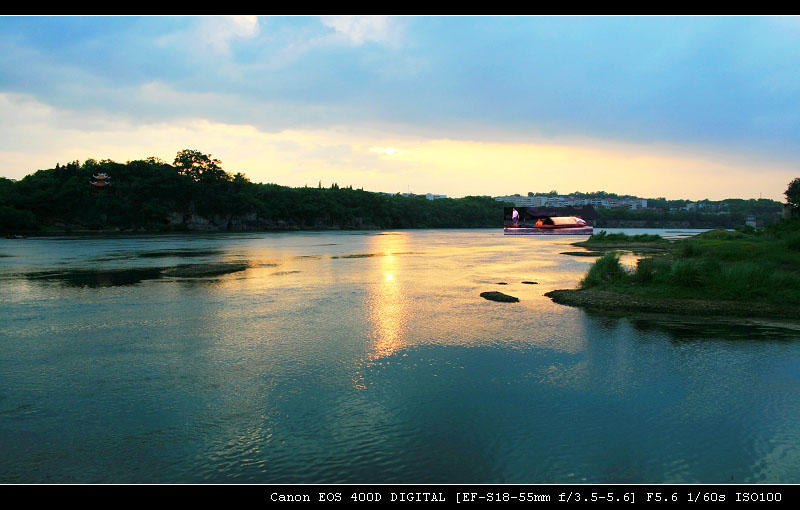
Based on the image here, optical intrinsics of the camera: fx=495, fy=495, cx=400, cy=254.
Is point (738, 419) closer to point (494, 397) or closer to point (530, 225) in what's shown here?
point (494, 397)

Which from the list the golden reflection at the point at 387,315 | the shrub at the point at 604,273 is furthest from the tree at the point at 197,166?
the shrub at the point at 604,273

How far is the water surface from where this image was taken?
26.7 ft

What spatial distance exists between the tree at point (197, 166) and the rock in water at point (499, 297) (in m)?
118

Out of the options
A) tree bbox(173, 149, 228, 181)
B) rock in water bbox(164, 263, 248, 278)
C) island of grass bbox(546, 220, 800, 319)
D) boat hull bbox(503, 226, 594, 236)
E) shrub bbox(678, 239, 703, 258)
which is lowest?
rock in water bbox(164, 263, 248, 278)

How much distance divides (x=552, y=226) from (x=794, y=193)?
56210 millimetres

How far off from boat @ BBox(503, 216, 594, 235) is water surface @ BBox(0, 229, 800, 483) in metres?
86.8

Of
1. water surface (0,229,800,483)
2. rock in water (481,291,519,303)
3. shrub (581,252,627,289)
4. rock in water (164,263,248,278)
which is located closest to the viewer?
water surface (0,229,800,483)

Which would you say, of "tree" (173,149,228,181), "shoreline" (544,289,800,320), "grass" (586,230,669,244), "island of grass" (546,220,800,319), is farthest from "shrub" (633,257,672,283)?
"tree" (173,149,228,181)

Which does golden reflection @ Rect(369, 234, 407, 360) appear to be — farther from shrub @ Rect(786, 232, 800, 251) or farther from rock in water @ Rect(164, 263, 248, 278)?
shrub @ Rect(786, 232, 800, 251)

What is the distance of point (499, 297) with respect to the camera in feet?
80.5

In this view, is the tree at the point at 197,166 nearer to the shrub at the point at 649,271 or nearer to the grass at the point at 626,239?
the grass at the point at 626,239

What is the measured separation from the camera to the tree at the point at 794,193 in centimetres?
4734
